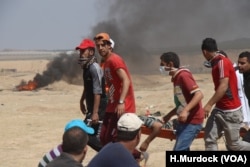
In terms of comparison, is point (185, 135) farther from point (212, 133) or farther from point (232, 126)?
point (232, 126)

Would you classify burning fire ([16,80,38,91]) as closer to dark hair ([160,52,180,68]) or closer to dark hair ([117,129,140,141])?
dark hair ([160,52,180,68])

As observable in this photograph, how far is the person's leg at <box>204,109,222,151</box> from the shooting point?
764cm

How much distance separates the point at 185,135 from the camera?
7273 millimetres

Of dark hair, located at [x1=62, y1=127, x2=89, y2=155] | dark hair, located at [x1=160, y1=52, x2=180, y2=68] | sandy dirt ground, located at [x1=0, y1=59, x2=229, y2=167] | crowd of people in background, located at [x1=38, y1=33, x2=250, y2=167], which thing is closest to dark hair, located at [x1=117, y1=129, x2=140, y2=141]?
dark hair, located at [x1=62, y1=127, x2=89, y2=155]

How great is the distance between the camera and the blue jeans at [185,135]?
7.24 meters

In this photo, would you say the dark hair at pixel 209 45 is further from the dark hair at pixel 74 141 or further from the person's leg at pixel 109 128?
the dark hair at pixel 74 141

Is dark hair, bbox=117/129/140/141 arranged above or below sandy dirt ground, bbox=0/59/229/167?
below

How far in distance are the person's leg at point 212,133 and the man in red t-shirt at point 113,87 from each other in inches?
36.7

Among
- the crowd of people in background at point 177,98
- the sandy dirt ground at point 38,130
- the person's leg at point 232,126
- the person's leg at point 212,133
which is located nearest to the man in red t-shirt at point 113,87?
the crowd of people in background at point 177,98

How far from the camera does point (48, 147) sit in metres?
12.4

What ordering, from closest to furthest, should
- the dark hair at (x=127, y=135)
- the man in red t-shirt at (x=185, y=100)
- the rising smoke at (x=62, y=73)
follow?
the dark hair at (x=127, y=135) < the man in red t-shirt at (x=185, y=100) < the rising smoke at (x=62, y=73)

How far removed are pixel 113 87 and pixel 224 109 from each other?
135 cm

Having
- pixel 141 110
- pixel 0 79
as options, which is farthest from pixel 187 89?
pixel 0 79

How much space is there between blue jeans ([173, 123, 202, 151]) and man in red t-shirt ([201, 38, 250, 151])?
1.28ft
